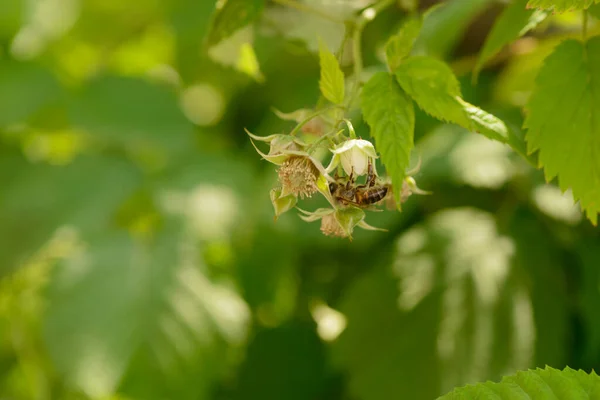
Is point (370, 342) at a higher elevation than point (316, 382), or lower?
higher

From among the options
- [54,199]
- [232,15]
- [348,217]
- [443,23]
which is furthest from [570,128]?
[54,199]

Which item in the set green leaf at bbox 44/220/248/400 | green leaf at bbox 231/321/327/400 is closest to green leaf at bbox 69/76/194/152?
green leaf at bbox 44/220/248/400

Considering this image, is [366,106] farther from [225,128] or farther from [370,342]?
[225,128]

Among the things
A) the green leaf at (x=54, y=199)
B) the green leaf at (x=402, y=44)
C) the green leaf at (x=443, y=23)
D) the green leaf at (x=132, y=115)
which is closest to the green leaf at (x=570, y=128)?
the green leaf at (x=402, y=44)

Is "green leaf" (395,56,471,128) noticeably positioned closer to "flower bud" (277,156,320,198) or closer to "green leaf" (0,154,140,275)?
"flower bud" (277,156,320,198)

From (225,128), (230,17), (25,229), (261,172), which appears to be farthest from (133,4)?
(230,17)

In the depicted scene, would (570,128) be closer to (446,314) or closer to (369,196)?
(369,196)
